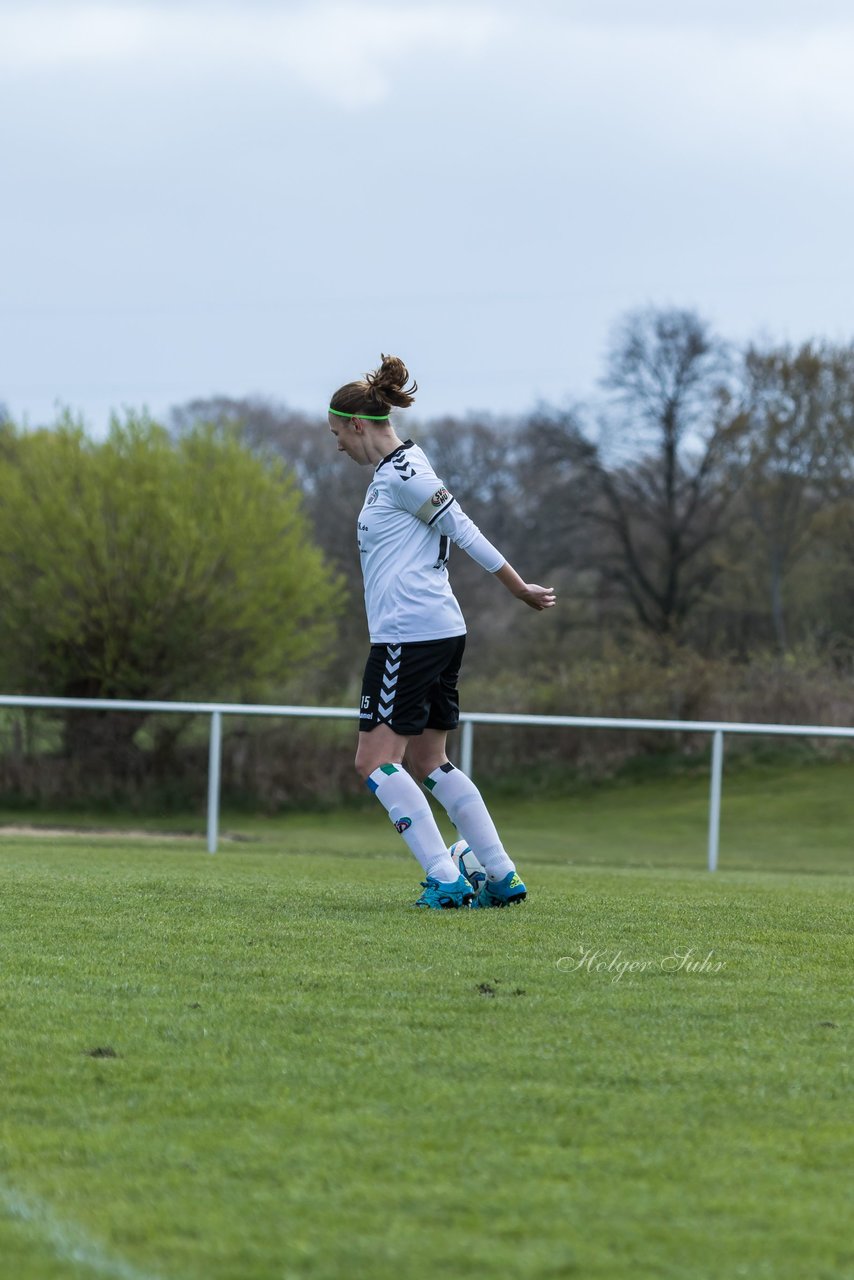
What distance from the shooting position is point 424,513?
18.5 feet

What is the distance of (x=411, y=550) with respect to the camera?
5.67 meters

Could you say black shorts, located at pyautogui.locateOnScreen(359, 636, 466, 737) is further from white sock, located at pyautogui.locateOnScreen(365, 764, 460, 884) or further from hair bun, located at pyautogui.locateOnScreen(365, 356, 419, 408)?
hair bun, located at pyautogui.locateOnScreen(365, 356, 419, 408)

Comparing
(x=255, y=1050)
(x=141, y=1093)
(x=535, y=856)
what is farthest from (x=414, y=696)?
(x=535, y=856)

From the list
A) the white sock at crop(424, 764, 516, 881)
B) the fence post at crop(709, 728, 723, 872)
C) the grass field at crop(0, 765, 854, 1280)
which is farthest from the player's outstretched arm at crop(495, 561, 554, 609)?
the fence post at crop(709, 728, 723, 872)

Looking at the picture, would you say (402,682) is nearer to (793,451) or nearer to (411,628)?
(411,628)

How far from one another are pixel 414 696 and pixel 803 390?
36.2 meters

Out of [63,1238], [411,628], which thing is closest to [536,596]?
[411,628]

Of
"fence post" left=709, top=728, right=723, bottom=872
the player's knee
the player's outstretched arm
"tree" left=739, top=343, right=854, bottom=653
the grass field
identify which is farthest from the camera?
"tree" left=739, top=343, right=854, bottom=653

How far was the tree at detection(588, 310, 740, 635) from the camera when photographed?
40.8 meters

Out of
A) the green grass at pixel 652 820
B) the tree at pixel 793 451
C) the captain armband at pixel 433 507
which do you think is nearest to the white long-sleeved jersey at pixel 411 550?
the captain armband at pixel 433 507

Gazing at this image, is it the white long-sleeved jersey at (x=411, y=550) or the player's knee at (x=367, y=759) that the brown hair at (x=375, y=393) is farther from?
the player's knee at (x=367, y=759)

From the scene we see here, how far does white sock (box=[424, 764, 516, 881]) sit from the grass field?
272mm

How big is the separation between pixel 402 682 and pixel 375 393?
44.6 inches

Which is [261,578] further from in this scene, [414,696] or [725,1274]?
[725,1274]
